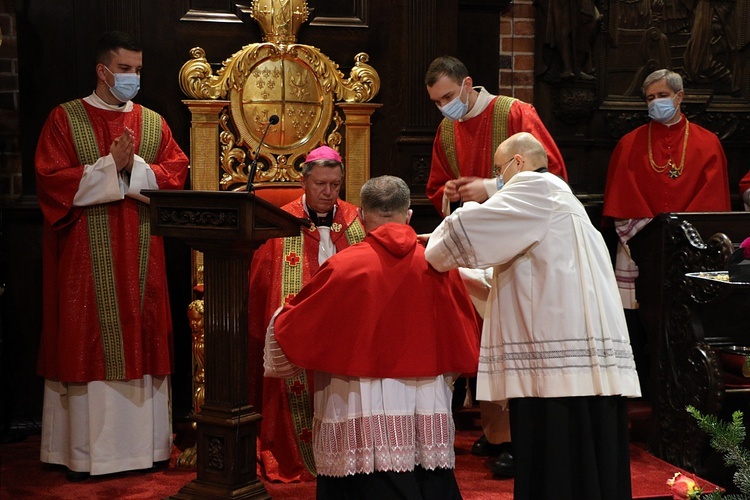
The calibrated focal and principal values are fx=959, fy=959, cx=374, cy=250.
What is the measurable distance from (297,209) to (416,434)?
68.8 inches

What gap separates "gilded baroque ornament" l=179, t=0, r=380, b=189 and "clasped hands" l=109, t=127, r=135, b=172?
77 centimetres

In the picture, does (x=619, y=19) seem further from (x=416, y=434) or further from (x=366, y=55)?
(x=416, y=434)

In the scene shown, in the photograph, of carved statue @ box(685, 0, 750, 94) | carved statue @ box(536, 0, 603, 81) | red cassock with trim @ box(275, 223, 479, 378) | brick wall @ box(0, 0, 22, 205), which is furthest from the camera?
carved statue @ box(685, 0, 750, 94)

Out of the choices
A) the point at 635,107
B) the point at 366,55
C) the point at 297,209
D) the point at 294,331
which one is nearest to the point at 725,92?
the point at 635,107

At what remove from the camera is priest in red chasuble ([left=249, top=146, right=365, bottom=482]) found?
500cm

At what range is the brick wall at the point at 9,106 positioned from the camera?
5734 millimetres

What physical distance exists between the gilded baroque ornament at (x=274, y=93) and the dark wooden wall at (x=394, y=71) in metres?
0.20

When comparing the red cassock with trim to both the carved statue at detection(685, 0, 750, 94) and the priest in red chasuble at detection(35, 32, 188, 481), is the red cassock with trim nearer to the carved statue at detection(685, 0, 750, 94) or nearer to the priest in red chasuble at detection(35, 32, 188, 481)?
the priest in red chasuble at detection(35, 32, 188, 481)

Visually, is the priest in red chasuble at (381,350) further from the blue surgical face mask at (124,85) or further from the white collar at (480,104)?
the blue surgical face mask at (124,85)

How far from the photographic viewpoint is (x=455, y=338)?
3844mm

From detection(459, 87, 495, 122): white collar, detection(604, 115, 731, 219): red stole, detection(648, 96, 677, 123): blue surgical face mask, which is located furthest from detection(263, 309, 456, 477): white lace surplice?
detection(648, 96, 677, 123): blue surgical face mask

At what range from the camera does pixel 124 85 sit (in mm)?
5066

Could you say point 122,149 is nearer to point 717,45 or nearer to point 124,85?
point 124,85

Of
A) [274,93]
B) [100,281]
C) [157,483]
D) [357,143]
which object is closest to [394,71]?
[357,143]
